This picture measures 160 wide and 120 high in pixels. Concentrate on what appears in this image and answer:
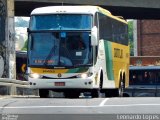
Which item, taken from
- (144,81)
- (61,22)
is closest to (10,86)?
(61,22)

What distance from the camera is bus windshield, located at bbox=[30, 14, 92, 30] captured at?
63.4 feet

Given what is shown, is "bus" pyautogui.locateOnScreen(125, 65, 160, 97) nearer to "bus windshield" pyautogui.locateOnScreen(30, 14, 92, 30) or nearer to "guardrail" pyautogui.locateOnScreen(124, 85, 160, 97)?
"guardrail" pyautogui.locateOnScreen(124, 85, 160, 97)

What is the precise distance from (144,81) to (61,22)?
13.1 m

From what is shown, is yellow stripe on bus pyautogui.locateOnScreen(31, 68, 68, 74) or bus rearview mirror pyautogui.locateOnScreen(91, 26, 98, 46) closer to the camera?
bus rearview mirror pyautogui.locateOnScreen(91, 26, 98, 46)

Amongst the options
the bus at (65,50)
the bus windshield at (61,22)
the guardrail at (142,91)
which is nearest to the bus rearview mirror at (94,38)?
the bus at (65,50)

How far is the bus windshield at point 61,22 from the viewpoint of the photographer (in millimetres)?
19312

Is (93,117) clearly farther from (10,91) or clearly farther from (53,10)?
(10,91)

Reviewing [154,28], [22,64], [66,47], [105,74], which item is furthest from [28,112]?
[154,28]

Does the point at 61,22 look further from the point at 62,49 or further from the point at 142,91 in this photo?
the point at 142,91

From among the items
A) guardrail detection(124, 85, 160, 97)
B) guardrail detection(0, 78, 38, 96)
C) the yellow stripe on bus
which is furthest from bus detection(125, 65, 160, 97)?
the yellow stripe on bus

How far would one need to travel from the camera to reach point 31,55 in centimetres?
1936

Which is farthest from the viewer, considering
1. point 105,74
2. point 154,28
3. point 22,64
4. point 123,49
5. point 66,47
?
point 154,28

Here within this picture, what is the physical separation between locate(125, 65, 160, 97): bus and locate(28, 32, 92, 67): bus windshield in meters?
11.1

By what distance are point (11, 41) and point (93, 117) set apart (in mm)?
23724
